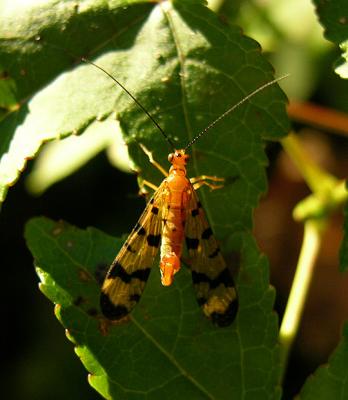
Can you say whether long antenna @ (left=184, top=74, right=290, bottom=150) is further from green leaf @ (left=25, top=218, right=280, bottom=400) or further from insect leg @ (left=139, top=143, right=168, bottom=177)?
green leaf @ (left=25, top=218, right=280, bottom=400)

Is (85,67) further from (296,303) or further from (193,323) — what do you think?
(296,303)

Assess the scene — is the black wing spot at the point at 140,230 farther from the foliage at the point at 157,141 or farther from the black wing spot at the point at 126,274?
the foliage at the point at 157,141

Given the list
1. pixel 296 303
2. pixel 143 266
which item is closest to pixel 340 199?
pixel 296 303

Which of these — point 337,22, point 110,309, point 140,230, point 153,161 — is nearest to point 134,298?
point 110,309

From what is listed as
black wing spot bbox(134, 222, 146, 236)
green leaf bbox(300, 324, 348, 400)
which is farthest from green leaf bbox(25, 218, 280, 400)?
black wing spot bbox(134, 222, 146, 236)

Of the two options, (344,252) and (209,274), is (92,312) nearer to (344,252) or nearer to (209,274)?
(209,274)

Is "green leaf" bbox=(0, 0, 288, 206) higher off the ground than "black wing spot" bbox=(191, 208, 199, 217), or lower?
higher
